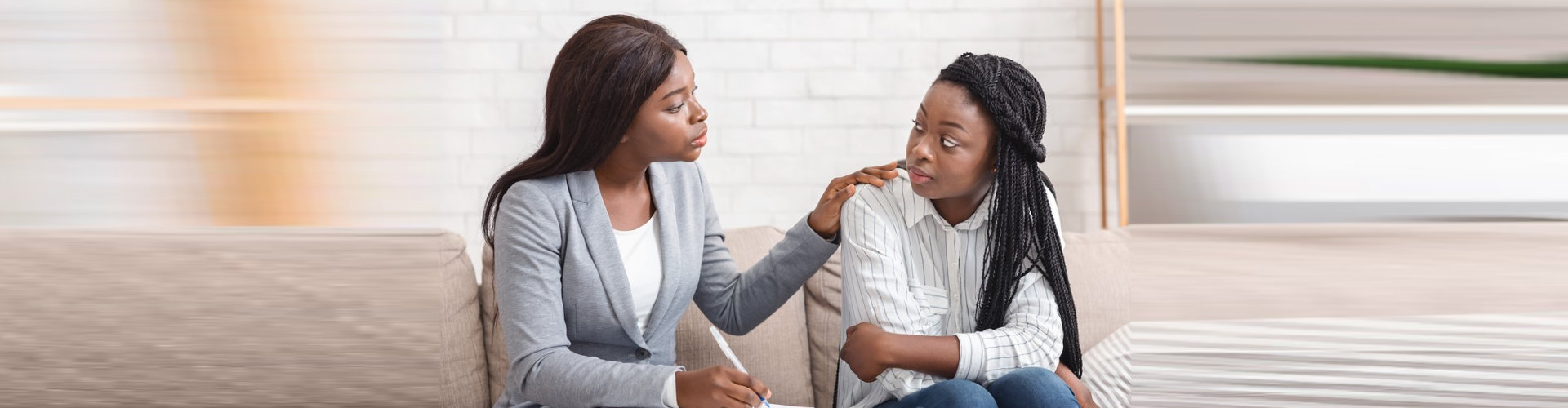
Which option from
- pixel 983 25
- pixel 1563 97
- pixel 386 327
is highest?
pixel 983 25

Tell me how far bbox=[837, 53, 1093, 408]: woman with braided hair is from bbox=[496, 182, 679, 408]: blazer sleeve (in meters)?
0.25

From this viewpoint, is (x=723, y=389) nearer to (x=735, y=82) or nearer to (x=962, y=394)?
(x=962, y=394)

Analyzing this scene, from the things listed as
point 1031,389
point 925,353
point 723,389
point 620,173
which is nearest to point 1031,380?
point 1031,389

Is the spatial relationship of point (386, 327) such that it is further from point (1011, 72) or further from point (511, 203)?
point (1011, 72)

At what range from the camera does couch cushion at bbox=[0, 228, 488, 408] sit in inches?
52.4

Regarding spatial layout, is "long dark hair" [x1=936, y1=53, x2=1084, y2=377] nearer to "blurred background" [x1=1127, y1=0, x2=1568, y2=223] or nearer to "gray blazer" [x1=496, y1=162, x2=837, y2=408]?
"gray blazer" [x1=496, y1=162, x2=837, y2=408]

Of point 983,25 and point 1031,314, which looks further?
point 983,25

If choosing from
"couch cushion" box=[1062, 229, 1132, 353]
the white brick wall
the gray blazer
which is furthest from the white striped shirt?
the white brick wall

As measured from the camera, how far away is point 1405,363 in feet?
2.14

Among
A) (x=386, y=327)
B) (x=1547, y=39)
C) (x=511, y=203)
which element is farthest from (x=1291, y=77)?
(x=386, y=327)

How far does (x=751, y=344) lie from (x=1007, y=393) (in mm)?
619

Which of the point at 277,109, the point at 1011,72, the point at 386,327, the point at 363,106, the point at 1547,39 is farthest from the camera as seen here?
the point at 363,106

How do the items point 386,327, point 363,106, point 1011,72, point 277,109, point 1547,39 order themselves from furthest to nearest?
point 363,106 → point 277,109 → point 386,327 → point 1011,72 → point 1547,39

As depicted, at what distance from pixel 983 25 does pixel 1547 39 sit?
82.4 inches
